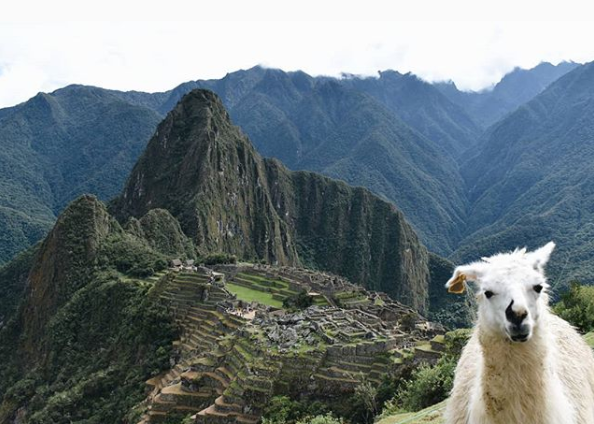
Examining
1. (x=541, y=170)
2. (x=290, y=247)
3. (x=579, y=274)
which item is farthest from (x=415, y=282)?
(x=541, y=170)

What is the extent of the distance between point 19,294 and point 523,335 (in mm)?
90361

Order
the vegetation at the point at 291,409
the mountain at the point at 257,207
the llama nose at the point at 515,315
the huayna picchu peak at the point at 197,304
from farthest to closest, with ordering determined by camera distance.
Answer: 1. the mountain at the point at 257,207
2. the huayna picchu peak at the point at 197,304
3. the vegetation at the point at 291,409
4. the llama nose at the point at 515,315

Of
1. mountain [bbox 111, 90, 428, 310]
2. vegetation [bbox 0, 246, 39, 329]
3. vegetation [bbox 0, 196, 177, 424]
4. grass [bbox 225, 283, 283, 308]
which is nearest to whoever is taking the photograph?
vegetation [bbox 0, 196, 177, 424]

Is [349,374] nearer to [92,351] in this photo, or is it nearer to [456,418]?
[456,418]

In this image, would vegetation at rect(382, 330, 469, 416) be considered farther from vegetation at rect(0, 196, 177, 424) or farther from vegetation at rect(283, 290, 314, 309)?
vegetation at rect(283, 290, 314, 309)

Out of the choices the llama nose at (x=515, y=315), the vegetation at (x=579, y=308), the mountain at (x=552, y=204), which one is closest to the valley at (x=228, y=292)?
the mountain at (x=552, y=204)

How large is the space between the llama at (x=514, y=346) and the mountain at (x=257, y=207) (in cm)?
8305

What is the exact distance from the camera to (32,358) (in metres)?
56.5

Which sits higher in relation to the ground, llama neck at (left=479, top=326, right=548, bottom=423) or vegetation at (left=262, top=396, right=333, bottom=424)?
llama neck at (left=479, top=326, right=548, bottom=423)

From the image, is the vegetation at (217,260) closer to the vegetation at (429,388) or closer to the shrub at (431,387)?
the vegetation at (429,388)

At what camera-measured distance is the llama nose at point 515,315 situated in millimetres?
3654

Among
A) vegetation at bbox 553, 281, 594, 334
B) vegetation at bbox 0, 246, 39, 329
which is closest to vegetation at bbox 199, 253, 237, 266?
vegetation at bbox 0, 246, 39, 329

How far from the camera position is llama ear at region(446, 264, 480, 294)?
4117mm

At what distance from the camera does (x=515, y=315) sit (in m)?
3.67
